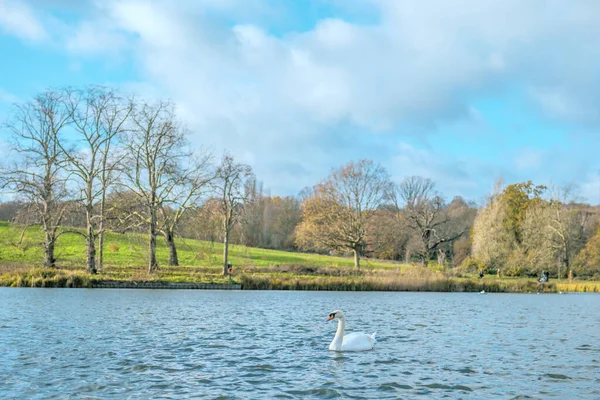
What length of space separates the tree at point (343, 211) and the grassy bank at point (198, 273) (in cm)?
749

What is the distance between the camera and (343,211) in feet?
224

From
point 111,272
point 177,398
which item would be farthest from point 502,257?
point 177,398

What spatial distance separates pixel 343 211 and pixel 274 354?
5309 centimetres

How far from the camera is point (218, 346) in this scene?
655 inches

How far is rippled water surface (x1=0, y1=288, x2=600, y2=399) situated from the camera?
38.0 feet

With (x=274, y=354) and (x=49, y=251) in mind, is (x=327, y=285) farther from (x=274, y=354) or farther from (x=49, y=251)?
(x=274, y=354)

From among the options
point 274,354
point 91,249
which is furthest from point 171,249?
point 274,354

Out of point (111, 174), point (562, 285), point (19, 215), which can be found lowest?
point (562, 285)

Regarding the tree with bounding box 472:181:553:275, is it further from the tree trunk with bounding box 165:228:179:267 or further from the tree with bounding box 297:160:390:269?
the tree trunk with bounding box 165:228:179:267

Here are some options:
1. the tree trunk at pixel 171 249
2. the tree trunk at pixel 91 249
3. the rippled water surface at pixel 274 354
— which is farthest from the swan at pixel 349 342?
the tree trunk at pixel 171 249

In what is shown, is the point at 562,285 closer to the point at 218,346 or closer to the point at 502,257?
the point at 502,257

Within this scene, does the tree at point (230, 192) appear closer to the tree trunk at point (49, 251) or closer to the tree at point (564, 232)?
the tree trunk at point (49, 251)

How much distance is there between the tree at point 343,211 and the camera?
67.4 m

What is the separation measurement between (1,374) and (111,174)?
35.7 m
